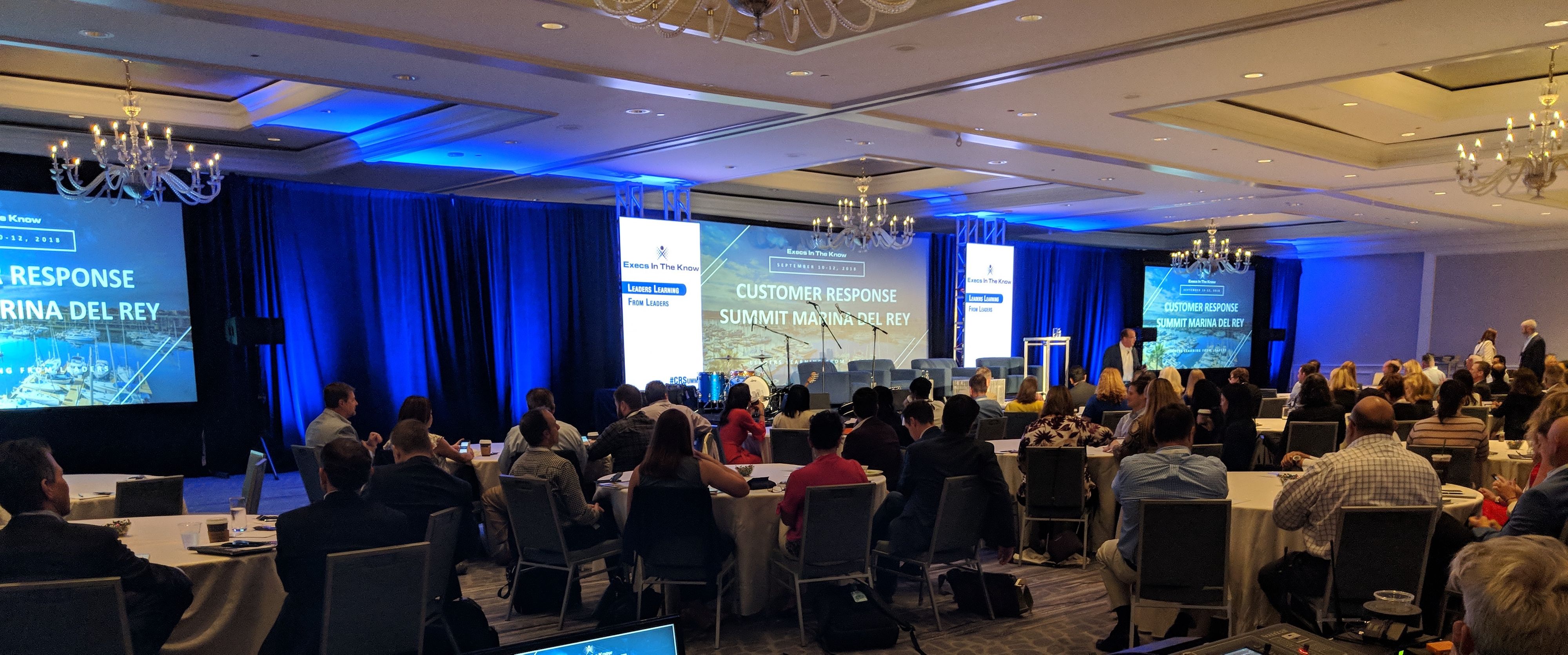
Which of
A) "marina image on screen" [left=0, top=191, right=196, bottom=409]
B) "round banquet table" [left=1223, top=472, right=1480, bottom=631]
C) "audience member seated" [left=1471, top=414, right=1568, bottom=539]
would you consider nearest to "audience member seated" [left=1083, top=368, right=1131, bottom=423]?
"round banquet table" [left=1223, top=472, right=1480, bottom=631]

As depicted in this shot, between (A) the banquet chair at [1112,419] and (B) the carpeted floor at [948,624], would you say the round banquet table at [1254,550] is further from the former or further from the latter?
Answer: (A) the banquet chair at [1112,419]

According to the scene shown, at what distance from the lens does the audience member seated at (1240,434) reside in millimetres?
7145

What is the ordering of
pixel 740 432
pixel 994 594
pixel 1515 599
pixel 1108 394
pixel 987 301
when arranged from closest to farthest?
pixel 1515 599, pixel 994 594, pixel 740 432, pixel 1108 394, pixel 987 301

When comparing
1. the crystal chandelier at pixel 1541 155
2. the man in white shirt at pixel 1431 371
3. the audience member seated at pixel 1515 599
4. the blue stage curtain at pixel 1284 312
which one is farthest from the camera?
the blue stage curtain at pixel 1284 312

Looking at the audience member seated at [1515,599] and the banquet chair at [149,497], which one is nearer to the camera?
the audience member seated at [1515,599]

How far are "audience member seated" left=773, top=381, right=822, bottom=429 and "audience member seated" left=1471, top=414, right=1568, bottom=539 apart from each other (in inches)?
149

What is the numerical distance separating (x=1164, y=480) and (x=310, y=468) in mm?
4793

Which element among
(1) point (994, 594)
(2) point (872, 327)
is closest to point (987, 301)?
(2) point (872, 327)

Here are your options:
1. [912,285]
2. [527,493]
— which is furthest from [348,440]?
[912,285]

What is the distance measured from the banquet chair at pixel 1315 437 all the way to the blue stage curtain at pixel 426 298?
7.52 meters

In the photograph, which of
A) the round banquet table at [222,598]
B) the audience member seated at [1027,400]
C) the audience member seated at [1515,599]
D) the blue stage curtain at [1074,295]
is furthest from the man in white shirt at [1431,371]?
the round banquet table at [222,598]

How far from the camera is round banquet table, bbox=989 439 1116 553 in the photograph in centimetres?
627

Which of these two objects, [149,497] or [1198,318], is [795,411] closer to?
[149,497]

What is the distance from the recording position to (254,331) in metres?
9.50
